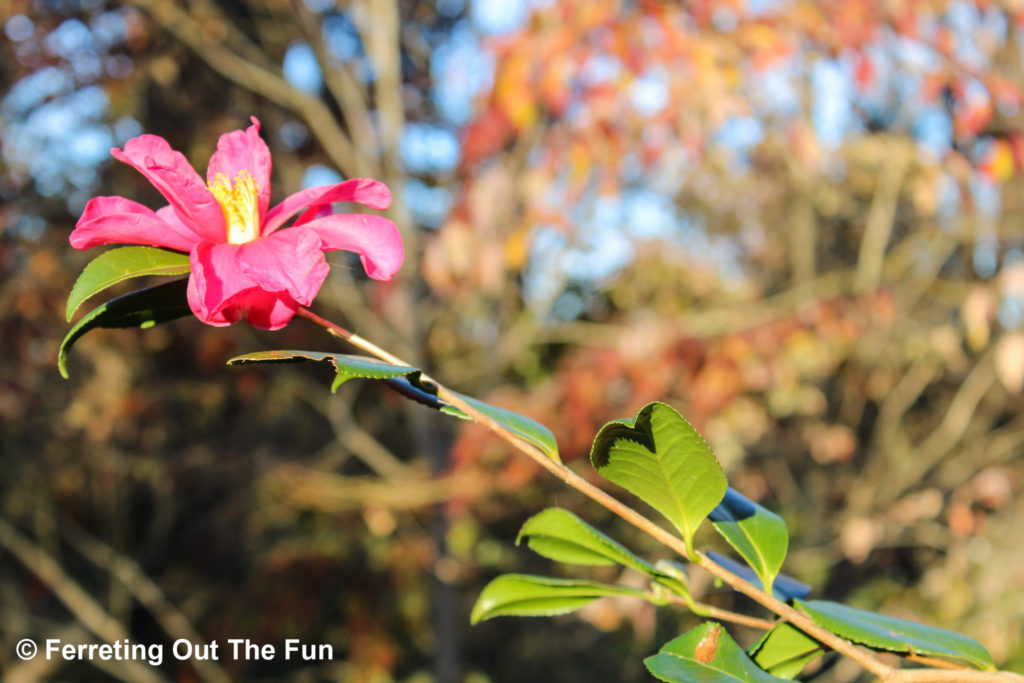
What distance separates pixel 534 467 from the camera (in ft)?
7.93

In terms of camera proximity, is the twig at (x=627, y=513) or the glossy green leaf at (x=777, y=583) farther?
the glossy green leaf at (x=777, y=583)

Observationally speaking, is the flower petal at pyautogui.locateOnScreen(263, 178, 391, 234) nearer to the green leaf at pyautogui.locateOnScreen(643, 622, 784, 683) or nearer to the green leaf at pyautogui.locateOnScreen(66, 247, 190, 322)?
the green leaf at pyautogui.locateOnScreen(66, 247, 190, 322)

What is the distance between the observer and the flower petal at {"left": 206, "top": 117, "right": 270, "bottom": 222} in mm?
439

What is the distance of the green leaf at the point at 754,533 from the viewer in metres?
0.42

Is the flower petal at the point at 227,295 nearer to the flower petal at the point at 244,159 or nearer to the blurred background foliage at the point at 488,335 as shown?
the flower petal at the point at 244,159

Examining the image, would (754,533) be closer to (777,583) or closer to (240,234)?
(777,583)

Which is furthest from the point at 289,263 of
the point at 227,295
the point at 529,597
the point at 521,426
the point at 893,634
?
the point at 893,634

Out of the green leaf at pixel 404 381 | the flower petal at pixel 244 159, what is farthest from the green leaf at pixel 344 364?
the flower petal at pixel 244 159

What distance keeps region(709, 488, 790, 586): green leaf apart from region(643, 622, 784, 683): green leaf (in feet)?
0.19

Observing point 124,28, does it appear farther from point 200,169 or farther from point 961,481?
point 961,481

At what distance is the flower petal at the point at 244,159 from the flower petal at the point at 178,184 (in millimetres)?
31

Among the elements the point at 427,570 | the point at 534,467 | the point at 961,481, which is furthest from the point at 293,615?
the point at 961,481

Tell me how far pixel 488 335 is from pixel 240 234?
202cm

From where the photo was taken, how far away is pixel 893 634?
396mm
